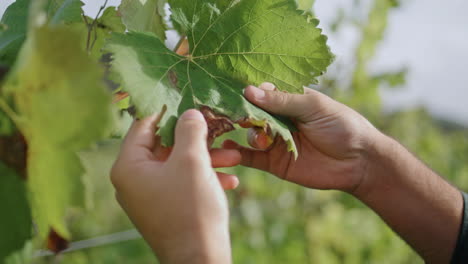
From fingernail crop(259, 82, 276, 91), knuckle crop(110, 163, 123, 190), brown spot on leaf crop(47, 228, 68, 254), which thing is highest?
fingernail crop(259, 82, 276, 91)

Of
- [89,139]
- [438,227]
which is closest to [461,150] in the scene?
[438,227]

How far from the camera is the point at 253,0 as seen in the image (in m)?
0.85

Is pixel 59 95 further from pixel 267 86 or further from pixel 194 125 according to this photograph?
pixel 267 86

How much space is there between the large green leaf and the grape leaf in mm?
115

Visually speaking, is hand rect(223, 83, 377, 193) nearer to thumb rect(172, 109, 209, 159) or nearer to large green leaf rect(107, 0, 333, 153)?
large green leaf rect(107, 0, 333, 153)

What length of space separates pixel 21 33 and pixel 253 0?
392 mm

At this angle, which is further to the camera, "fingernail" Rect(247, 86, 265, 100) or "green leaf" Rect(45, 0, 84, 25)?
"fingernail" Rect(247, 86, 265, 100)

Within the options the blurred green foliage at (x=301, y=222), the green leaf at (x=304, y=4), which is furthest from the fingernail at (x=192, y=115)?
the blurred green foliage at (x=301, y=222)

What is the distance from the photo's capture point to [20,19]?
2.60 ft

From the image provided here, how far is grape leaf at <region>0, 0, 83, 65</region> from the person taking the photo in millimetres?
713

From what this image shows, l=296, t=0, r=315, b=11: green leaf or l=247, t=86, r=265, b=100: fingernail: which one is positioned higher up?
l=296, t=0, r=315, b=11: green leaf

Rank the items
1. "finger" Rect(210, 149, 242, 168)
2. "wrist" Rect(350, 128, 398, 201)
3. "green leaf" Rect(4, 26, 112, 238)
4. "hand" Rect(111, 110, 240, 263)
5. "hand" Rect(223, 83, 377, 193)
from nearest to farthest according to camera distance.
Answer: "green leaf" Rect(4, 26, 112, 238)
"hand" Rect(111, 110, 240, 263)
"finger" Rect(210, 149, 242, 168)
"hand" Rect(223, 83, 377, 193)
"wrist" Rect(350, 128, 398, 201)

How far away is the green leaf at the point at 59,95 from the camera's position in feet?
1.45

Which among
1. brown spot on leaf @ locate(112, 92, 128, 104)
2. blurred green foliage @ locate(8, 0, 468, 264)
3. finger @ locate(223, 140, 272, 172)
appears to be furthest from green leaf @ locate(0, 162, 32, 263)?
blurred green foliage @ locate(8, 0, 468, 264)
